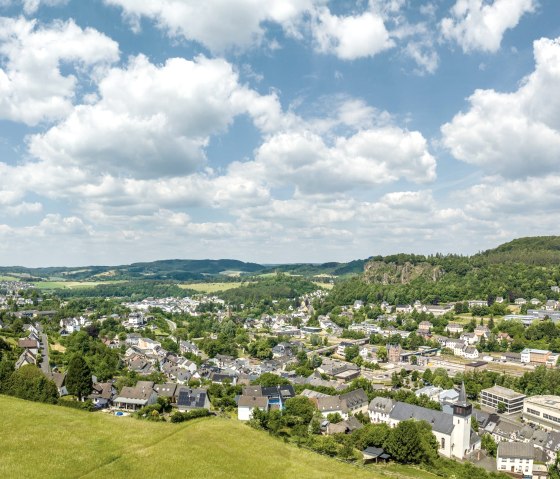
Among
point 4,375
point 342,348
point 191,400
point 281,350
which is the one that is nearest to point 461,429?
point 191,400

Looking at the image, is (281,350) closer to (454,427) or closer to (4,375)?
(454,427)

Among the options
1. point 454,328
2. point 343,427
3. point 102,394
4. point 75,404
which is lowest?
point 343,427

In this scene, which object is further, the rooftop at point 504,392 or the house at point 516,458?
the rooftop at point 504,392

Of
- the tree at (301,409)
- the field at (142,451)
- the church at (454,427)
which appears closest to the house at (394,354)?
the church at (454,427)

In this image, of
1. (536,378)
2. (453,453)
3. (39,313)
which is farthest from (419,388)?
(39,313)

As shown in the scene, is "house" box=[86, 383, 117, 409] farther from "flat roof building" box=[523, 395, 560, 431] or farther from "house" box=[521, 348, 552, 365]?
"house" box=[521, 348, 552, 365]

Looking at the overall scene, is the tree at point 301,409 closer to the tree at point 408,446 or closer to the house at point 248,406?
the house at point 248,406

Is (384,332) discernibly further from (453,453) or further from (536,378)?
(453,453)
